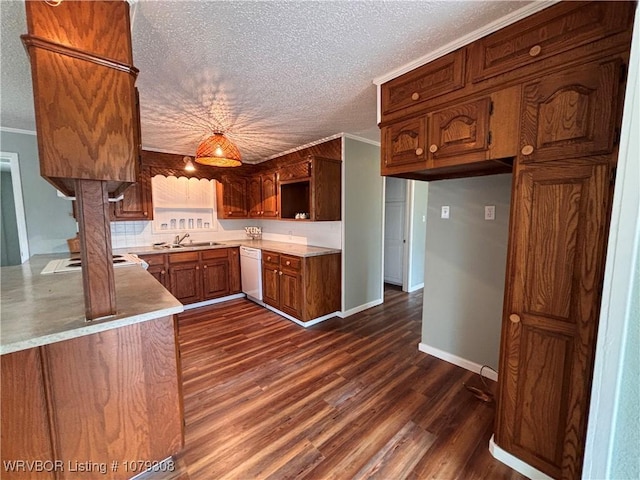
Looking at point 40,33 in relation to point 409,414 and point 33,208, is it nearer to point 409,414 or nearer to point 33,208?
point 409,414

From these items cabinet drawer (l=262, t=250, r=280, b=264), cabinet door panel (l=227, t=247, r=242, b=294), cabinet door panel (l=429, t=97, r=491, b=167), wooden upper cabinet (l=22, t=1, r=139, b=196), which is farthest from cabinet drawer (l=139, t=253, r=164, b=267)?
cabinet door panel (l=429, t=97, r=491, b=167)

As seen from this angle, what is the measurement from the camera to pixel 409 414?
1.85 metres

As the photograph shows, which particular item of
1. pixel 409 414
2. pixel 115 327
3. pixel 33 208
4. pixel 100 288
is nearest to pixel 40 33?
pixel 100 288

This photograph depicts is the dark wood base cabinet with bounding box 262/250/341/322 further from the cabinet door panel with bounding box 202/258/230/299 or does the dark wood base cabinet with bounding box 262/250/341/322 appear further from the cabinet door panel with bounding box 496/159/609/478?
the cabinet door panel with bounding box 496/159/609/478

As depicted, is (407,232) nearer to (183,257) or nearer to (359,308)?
(359,308)

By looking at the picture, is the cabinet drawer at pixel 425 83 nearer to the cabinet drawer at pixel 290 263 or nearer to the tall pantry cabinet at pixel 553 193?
the tall pantry cabinet at pixel 553 193

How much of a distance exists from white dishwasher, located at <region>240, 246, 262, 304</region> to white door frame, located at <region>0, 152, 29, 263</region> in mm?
2481

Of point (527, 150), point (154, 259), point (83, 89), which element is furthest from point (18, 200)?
point (527, 150)

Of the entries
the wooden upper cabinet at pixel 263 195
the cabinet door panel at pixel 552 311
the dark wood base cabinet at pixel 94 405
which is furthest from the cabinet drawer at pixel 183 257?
the cabinet door panel at pixel 552 311

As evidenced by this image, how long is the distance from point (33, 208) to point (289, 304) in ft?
10.6

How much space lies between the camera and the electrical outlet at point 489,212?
2.11 m

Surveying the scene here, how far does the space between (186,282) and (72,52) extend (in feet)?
10.5

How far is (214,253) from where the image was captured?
406cm

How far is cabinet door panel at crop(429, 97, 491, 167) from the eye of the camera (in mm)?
1460
